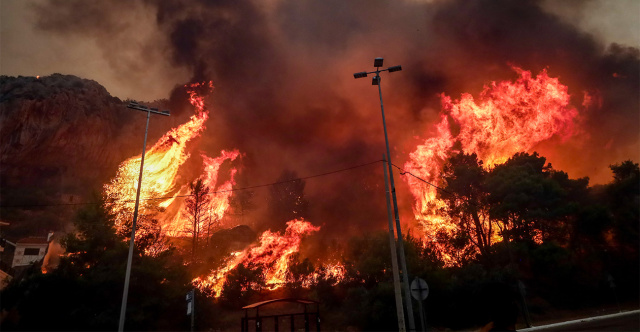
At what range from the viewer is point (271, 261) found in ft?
139

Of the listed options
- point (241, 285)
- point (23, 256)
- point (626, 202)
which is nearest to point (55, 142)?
point (23, 256)

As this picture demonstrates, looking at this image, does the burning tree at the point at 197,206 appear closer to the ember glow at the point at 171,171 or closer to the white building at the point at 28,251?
the ember glow at the point at 171,171

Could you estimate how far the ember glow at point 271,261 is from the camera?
3668 cm

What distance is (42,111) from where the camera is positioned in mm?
56719

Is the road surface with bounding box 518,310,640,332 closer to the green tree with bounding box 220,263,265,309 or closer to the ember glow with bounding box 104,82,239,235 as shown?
the green tree with bounding box 220,263,265,309

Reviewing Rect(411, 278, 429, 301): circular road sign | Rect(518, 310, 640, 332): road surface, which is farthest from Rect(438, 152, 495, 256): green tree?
Rect(411, 278, 429, 301): circular road sign

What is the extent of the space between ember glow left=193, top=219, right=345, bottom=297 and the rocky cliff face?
30.3 meters

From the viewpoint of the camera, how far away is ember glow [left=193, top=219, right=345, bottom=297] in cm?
3668

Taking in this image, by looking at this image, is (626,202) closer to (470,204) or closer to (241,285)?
(470,204)

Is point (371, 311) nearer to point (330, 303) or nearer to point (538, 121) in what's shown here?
point (330, 303)

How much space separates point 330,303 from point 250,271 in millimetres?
9359

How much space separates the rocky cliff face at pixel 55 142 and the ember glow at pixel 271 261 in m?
30.3

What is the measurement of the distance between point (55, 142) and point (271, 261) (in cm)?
4668

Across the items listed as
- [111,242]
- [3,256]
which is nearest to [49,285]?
[111,242]
